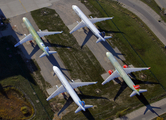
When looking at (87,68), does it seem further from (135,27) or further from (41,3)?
(41,3)

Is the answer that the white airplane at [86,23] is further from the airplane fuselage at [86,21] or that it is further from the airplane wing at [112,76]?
the airplane wing at [112,76]

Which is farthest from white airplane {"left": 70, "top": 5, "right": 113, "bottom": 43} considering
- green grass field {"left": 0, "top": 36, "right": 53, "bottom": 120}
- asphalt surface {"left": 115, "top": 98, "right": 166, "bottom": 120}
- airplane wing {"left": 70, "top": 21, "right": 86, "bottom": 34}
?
asphalt surface {"left": 115, "top": 98, "right": 166, "bottom": 120}

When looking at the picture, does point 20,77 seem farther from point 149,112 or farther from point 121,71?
point 149,112

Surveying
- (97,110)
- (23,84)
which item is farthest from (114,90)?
(23,84)

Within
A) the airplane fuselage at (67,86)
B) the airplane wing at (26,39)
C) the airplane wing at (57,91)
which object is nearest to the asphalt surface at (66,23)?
the airplane wing at (26,39)

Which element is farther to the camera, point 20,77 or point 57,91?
point 20,77

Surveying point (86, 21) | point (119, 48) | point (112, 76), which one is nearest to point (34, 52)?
point (86, 21)
